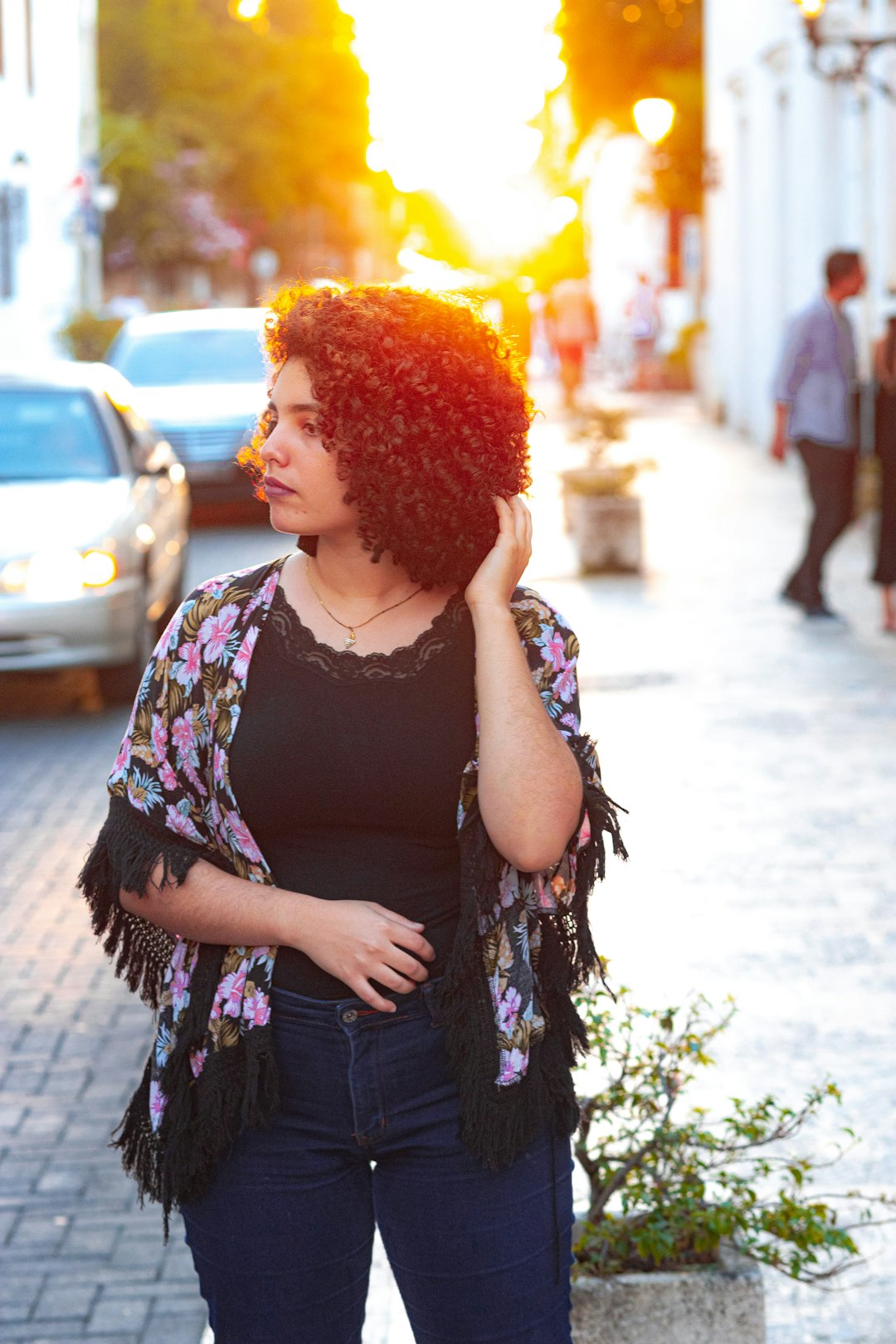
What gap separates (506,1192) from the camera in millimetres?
2406

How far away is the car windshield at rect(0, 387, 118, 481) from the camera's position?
1082 cm

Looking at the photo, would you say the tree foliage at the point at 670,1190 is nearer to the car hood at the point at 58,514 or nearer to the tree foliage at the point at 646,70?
the car hood at the point at 58,514

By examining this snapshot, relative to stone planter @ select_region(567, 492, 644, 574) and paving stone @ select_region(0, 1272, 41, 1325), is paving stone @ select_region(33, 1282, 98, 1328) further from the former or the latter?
stone planter @ select_region(567, 492, 644, 574)

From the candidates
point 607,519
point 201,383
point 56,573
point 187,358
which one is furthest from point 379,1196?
point 187,358

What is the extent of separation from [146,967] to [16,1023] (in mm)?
3078

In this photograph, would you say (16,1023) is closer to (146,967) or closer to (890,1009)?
(890,1009)

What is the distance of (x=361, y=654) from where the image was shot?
2.44m

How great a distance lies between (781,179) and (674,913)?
62.3 ft

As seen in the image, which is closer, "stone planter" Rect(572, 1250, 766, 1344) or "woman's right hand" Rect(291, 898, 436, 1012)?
"woman's right hand" Rect(291, 898, 436, 1012)

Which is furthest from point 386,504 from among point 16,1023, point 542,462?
point 542,462

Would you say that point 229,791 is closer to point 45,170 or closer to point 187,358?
point 187,358

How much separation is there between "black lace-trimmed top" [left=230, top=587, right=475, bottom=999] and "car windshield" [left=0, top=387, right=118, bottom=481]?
8526mm

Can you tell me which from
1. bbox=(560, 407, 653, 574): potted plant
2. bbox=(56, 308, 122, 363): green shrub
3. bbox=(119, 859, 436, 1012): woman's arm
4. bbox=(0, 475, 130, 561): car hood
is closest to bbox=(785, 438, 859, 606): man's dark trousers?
bbox=(560, 407, 653, 574): potted plant

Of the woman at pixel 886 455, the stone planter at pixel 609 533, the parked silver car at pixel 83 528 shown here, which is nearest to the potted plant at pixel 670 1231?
the parked silver car at pixel 83 528
